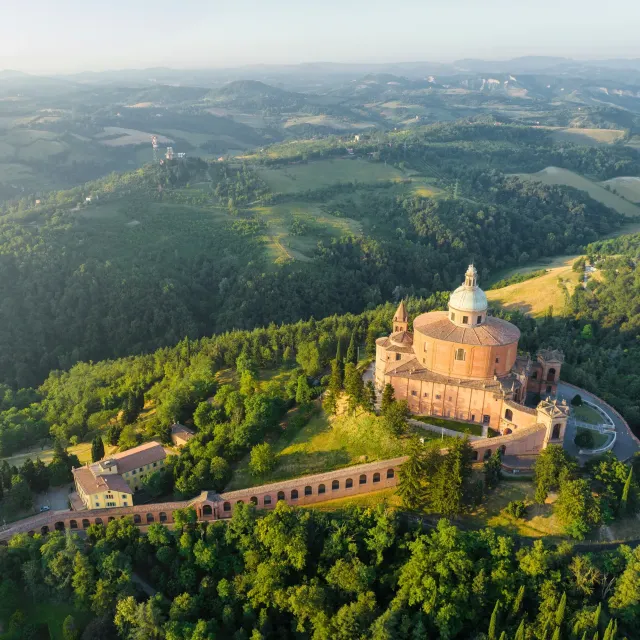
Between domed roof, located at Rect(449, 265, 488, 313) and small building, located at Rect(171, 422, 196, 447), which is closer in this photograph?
domed roof, located at Rect(449, 265, 488, 313)

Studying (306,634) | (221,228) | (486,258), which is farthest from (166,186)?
(306,634)

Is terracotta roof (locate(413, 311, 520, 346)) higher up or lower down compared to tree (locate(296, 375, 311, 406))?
higher up

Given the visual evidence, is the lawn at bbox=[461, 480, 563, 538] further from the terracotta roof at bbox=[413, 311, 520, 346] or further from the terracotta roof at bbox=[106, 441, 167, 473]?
the terracotta roof at bbox=[106, 441, 167, 473]

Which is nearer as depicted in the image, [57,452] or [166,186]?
[57,452]

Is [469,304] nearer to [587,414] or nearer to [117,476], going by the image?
[587,414]

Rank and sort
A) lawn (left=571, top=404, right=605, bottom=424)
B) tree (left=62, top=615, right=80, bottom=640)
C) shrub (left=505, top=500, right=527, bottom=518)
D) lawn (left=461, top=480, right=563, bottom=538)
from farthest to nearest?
lawn (left=571, top=404, right=605, bottom=424)
shrub (left=505, top=500, right=527, bottom=518)
lawn (left=461, top=480, right=563, bottom=538)
tree (left=62, top=615, right=80, bottom=640)

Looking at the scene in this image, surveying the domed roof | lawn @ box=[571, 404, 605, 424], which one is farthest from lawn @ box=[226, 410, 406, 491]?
lawn @ box=[571, 404, 605, 424]

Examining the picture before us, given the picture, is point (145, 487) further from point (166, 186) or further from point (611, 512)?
point (166, 186)
